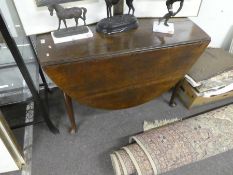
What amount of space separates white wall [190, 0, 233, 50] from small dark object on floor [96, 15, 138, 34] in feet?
2.41

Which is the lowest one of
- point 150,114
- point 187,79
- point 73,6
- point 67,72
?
point 150,114

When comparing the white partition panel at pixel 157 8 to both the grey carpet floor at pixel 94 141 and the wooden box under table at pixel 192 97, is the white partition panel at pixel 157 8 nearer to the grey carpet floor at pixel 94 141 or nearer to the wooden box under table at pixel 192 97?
the wooden box under table at pixel 192 97

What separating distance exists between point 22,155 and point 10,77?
517 millimetres

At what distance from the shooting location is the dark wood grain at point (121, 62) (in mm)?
1077

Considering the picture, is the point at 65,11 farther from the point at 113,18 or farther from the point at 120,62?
the point at 120,62

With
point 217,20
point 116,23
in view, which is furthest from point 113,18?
point 217,20

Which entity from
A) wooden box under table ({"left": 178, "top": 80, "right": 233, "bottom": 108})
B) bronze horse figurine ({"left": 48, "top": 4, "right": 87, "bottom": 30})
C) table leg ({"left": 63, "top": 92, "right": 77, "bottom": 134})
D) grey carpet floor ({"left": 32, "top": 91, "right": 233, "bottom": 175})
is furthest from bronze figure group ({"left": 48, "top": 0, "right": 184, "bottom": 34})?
grey carpet floor ({"left": 32, "top": 91, "right": 233, "bottom": 175})

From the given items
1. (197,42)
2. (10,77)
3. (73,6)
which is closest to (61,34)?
(73,6)

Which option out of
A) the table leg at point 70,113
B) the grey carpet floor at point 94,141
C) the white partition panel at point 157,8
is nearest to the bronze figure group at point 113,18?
the white partition panel at point 157,8

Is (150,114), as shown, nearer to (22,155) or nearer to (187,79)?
(187,79)

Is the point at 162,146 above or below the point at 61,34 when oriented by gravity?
below

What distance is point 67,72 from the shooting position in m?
1.07

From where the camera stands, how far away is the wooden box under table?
162 centimetres

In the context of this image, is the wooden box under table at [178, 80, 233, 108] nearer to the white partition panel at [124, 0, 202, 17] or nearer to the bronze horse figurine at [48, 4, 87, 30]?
the white partition panel at [124, 0, 202, 17]
